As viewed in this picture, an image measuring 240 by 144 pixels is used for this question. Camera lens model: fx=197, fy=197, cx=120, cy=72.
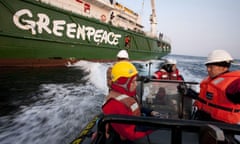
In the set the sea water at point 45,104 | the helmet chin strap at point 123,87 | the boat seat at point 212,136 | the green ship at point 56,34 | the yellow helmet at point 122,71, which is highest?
the green ship at point 56,34

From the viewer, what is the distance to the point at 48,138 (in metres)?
3.53

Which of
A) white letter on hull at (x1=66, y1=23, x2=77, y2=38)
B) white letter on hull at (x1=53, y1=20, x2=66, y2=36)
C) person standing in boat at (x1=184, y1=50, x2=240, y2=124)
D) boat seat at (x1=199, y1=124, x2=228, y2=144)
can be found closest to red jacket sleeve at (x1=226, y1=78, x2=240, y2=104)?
person standing in boat at (x1=184, y1=50, x2=240, y2=124)

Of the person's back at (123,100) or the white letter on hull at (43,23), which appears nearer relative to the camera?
the person's back at (123,100)

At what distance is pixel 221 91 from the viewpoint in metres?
2.04

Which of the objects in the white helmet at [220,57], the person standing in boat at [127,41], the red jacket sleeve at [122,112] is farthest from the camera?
the person standing in boat at [127,41]

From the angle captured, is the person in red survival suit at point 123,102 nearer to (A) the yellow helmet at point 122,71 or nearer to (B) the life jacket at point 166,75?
(A) the yellow helmet at point 122,71

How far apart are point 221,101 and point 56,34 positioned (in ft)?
30.4

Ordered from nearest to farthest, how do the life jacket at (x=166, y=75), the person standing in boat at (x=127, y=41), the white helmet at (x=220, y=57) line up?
the white helmet at (x=220, y=57) → the life jacket at (x=166, y=75) → the person standing in boat at (x=127, y=41)

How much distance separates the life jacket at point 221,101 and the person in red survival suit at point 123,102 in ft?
2.92

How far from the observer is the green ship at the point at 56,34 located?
806 cm

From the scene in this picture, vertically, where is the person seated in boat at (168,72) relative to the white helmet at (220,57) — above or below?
below

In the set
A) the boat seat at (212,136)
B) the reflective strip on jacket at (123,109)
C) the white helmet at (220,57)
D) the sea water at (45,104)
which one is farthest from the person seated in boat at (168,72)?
the boat seat at (212,136)

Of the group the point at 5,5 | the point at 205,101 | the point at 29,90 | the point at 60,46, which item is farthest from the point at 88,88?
the point at 205,101

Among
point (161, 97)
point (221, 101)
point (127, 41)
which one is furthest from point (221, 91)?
point (127, 41)
